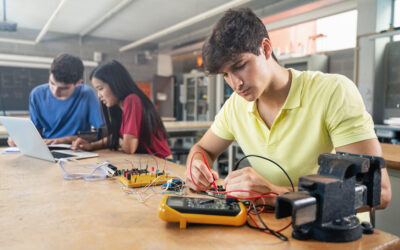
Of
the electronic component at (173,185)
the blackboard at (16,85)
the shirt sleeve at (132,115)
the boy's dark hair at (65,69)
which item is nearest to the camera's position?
the electronic component at (173,185)

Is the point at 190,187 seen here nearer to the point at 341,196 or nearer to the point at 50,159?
the point at 341,196

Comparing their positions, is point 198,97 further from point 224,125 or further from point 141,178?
point 141,178

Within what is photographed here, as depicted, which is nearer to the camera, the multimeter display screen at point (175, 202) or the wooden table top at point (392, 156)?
the multimeter display screen at point (175, 202)

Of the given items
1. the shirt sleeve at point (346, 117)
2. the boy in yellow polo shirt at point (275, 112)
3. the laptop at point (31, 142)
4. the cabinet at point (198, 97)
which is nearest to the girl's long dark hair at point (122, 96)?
the laptop at point (31, 142)

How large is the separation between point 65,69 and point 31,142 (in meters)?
0.76

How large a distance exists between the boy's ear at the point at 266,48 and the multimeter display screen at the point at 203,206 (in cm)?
52

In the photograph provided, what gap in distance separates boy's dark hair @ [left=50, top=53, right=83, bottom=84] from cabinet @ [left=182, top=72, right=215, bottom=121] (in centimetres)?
466

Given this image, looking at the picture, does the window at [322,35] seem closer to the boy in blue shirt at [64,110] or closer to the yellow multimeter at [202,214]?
the boy in blue shirt at [64,110]

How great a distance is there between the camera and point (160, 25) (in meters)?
6.30

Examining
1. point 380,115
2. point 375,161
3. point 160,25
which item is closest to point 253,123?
point 375,161

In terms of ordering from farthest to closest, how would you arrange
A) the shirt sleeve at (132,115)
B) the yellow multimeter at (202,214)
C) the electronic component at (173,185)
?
the shirt sleeve at (132,115)
the electronic component at (173,185)
the yellow multimeter at (202,214)

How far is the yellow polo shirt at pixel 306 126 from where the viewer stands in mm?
909

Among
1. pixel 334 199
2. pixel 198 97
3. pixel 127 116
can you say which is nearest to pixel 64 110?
pixel 127 116

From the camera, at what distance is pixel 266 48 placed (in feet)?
3.18
